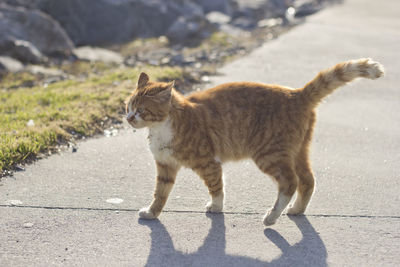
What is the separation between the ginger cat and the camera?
4387 mm

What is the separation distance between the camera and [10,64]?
9938 mm

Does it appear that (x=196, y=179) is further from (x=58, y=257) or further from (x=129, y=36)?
(x=129, y=36)

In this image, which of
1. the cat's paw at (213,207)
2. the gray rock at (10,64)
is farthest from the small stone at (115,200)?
the gray rock at (10,64)

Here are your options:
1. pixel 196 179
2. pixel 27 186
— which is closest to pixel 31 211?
pixel 27 186

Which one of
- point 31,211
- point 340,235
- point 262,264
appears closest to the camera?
point 262,264

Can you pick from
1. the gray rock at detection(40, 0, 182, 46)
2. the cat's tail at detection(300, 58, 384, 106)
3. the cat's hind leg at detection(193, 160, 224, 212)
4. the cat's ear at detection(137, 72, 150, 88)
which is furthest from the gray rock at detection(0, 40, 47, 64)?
the cat's tail at detection(300, 58, 384, 106)

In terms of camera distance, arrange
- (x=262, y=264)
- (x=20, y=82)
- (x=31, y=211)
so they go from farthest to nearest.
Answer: (x=20, y=82) → (x=31, y=211) → (x=262, y=264)

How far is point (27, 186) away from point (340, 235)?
3.13 metres

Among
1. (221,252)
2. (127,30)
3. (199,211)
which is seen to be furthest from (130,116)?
(127,30)

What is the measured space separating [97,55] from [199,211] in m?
7.30

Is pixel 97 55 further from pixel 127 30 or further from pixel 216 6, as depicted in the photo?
pixel 216 6

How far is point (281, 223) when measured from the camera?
4.61 m

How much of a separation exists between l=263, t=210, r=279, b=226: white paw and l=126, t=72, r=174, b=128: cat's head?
1.25 meters

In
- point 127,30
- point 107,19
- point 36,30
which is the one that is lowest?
point 127,30
